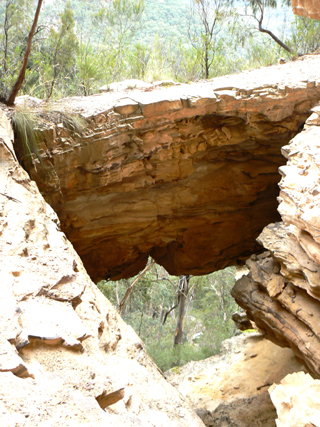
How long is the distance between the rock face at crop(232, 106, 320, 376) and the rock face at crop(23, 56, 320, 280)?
3.93ft

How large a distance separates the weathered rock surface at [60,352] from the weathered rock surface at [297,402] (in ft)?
3.02

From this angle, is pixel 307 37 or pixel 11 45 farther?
pixel 307 37

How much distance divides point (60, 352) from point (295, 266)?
349cm

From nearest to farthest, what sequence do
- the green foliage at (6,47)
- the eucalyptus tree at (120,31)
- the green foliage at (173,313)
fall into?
the green foliage at (6,47), the eucalyptus tree at (120,31), the green foliage at (173,313)

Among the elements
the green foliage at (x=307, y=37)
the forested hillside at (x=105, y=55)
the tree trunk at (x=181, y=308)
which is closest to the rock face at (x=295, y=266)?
the forested hillside at (x=105, y=55)

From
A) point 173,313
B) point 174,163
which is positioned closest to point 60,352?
point 174,163

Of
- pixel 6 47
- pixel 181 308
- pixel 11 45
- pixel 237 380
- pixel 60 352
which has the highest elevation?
pixel 11 45

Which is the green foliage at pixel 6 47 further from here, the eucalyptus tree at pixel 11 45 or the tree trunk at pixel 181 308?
the tree trunk at pixel 181 308

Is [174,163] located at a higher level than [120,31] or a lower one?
lower

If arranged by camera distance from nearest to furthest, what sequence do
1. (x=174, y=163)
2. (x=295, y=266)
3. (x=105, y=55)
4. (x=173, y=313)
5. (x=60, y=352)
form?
(x=60, y=352) → (x=295, y=266) → (x=174, y=163) → (x=105, y=55) → (x=173, y=313)

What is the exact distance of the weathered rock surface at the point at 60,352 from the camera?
155 centimetres

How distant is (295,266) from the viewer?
15.3ft

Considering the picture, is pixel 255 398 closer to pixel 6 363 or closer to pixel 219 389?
pixel 219 389

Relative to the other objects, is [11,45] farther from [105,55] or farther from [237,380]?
[237,380]
